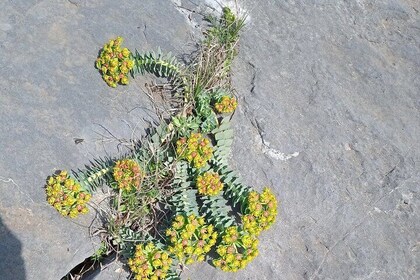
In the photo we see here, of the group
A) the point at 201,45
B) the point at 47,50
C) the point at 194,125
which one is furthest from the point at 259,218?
the point at 47,50

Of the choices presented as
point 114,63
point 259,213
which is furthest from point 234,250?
point 114,63

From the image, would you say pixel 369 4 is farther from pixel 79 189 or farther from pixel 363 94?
pixel 79 189

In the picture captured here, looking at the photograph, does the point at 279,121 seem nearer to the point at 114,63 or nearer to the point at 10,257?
the point at 114,63

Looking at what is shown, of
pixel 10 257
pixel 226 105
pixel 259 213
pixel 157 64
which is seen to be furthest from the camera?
pixel 157 64

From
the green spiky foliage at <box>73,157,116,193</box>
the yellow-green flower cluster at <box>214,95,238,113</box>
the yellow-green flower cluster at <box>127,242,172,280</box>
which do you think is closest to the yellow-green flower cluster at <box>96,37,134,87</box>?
the green spiky foliage at <box>73,157,116,193</box>

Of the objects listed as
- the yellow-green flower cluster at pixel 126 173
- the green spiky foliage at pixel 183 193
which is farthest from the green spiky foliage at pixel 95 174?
the green spiky foliage at pixel 183 193

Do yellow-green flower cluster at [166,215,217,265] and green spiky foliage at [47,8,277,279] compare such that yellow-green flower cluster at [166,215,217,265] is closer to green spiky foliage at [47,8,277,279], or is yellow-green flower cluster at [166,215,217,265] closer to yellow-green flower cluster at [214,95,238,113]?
green spiky foliage at [47,8,277,279]

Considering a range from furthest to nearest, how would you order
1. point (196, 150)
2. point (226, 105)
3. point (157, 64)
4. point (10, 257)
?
point (157, 64) < point (226, 105) < point (196, 150) < point (10, 257)
